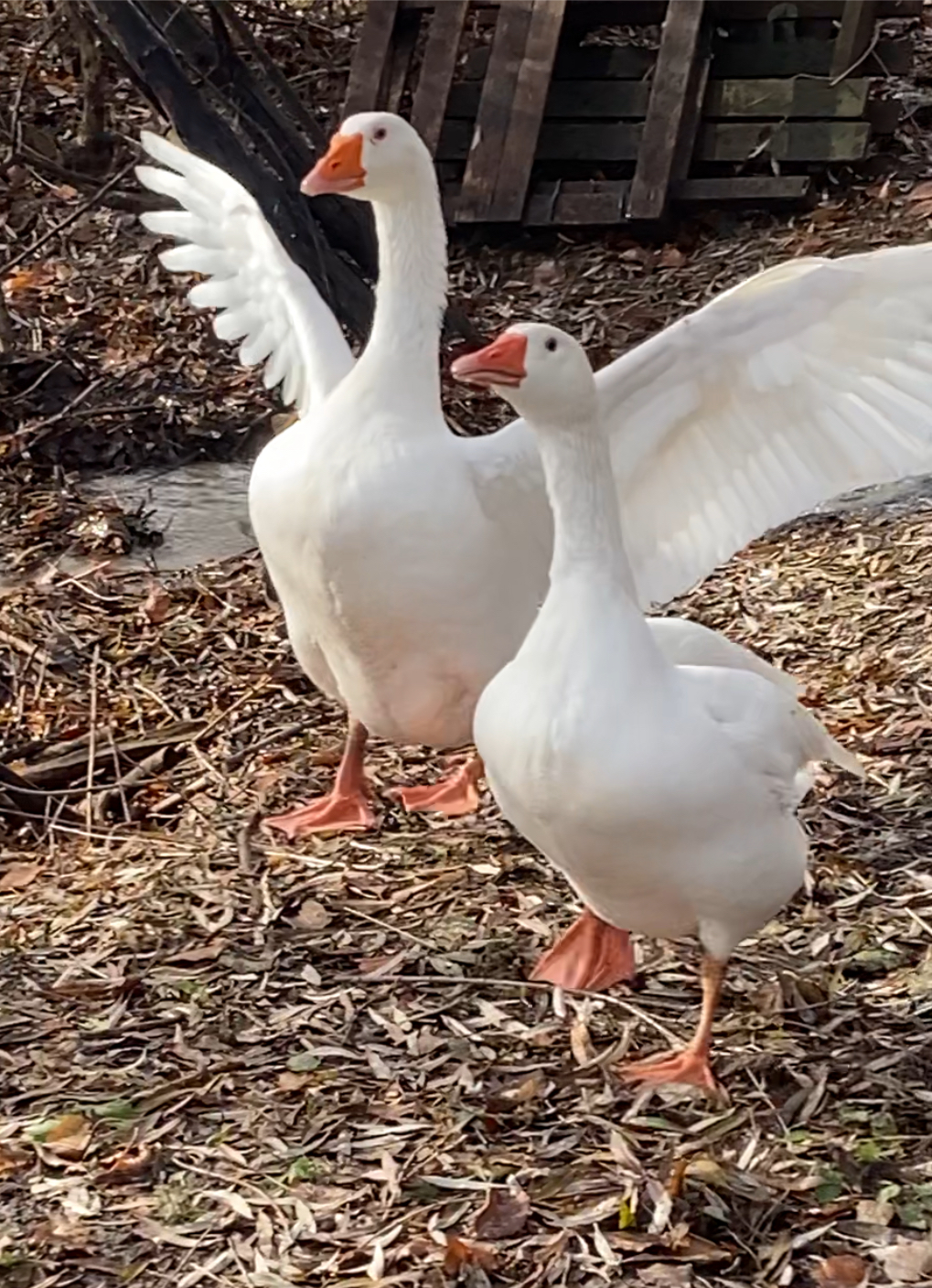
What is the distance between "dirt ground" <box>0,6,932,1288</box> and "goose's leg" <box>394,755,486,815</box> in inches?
1.5

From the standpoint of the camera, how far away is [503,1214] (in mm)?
3193

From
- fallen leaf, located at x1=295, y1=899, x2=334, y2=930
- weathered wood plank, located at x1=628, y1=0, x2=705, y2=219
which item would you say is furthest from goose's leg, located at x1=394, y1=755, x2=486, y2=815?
A: weathered wood plank, located at x1=628, y1=0, x2=705, y2=219

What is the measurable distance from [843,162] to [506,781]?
6.04 m

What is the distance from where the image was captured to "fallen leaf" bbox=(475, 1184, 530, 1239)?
316 cm

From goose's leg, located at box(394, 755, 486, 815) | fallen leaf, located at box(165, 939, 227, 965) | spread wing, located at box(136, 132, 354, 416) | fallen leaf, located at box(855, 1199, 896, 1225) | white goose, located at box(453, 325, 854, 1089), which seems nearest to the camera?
fallen leaf, located at box(855, 1199, 896, 1225)

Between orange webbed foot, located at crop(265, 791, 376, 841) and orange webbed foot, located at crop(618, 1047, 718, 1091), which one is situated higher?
orange webbed foot, located at crop(618, 1047, 718, 1091)

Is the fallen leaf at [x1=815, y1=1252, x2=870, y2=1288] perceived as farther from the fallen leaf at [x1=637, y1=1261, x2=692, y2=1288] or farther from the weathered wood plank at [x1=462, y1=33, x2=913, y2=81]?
the weathered wood plank at [x1=462, y1=33, x2=913, y2=81]

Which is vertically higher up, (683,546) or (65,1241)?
(683,546)

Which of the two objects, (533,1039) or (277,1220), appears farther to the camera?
(533,1039)

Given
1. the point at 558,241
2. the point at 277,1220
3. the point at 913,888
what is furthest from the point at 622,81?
the point at 277,1220

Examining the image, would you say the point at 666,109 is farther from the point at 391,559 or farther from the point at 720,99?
the point at 391,559

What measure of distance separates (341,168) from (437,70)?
15.4ft

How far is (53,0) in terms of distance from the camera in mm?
8625

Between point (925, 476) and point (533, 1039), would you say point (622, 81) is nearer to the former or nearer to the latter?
point (925, 476)
